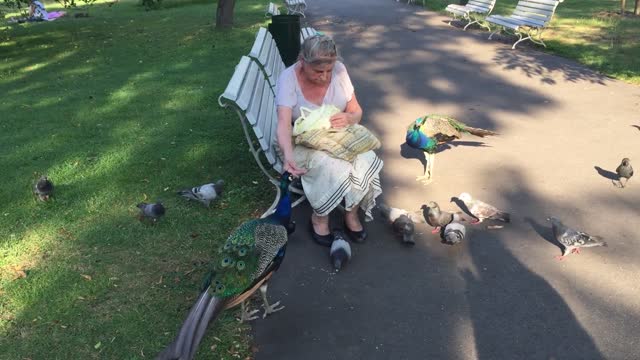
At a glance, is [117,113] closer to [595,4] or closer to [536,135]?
[536,135]

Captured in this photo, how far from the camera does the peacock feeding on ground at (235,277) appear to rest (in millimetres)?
2721

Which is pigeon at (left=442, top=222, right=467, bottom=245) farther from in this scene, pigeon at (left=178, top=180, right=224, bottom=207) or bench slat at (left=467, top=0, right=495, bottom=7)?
bench slat at (left=467, top=0, right=495, bottom=7)

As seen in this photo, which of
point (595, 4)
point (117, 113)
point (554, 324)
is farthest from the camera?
point (595, 4)

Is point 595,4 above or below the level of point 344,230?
above

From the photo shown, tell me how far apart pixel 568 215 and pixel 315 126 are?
268 cm

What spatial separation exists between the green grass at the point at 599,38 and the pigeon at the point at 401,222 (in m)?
6.46

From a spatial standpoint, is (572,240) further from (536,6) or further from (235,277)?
(536,6)

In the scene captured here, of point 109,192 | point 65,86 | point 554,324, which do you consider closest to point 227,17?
point 65,86

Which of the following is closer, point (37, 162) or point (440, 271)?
point (440, 271)

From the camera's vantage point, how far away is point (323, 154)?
162 inches

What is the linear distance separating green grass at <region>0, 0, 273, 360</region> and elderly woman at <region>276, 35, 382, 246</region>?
0.97 metres

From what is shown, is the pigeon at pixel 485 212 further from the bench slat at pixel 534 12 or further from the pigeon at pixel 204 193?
the bench slat at pixel 534 12

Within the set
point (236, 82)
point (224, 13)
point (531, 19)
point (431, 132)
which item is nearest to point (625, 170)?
point (431, 132)

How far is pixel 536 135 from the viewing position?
650 cm
